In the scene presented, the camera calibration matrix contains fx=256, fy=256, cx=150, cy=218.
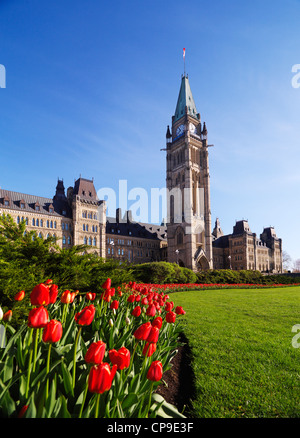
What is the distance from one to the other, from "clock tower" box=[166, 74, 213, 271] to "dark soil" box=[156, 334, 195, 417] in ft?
162

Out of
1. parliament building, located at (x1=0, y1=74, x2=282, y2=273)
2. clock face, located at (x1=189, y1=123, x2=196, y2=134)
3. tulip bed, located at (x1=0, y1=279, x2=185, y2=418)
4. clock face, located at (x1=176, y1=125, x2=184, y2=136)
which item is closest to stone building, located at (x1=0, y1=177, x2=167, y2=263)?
parliament building, located at (x1=0, y1=74, x2=282, y2=273)

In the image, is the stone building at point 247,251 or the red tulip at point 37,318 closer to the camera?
the red tulip at point 37,318

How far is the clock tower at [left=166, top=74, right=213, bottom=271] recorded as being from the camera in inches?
2217

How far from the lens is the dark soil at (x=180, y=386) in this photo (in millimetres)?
3494

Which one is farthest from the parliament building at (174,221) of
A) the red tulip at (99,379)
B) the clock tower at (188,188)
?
the red tulip at (99,379)

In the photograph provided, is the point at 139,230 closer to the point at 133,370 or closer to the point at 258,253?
the point at 258,253

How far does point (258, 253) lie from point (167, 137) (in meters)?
40.6

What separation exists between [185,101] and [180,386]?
6860 centimetres

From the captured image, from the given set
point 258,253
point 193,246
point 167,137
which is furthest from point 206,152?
point 258,253

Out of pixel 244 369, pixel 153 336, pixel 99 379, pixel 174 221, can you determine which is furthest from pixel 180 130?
pixel 99 379

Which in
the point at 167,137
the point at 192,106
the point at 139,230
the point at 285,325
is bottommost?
the point at 285,325

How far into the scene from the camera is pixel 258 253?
71.5 metres

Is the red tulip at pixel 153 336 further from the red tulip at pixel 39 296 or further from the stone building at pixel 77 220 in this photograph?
the stone building at pixel 77 220

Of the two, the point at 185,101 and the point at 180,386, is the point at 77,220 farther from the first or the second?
the point at 180,386
